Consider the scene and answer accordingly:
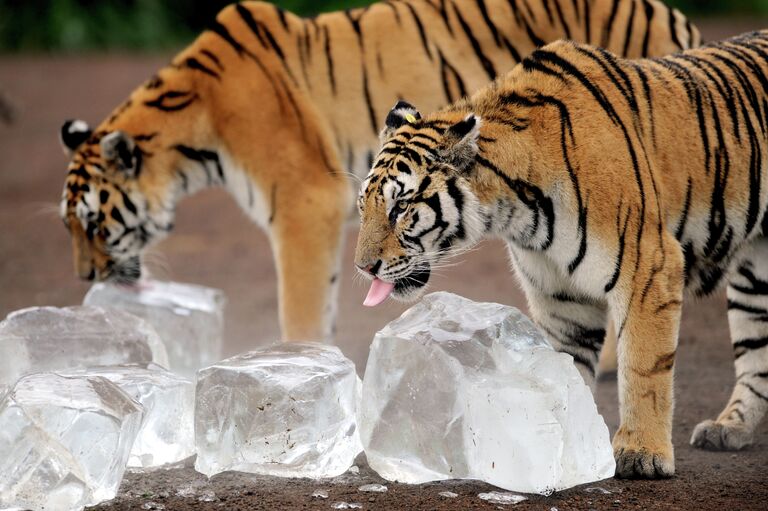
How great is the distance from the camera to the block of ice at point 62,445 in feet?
10.8

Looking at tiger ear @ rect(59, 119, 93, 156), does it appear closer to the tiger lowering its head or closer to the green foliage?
the tiger lowering its head

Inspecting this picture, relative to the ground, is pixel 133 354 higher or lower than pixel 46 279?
higher

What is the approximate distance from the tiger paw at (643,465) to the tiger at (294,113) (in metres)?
2.00

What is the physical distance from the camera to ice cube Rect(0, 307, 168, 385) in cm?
416

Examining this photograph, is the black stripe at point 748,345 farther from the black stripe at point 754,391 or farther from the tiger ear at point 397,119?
the tiger ear at point 397,119

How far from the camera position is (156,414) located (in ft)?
12.4

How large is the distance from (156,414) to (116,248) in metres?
1.98

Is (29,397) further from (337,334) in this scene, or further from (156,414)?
(337,334)

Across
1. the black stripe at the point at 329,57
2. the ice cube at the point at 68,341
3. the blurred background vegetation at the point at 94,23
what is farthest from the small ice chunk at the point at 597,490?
A: the blurred background vegetation at the point at 94,23

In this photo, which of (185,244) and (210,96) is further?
(185,244)

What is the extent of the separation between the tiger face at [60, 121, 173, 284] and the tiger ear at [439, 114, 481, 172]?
2.21 m

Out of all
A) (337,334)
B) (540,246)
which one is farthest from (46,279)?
(540,246)

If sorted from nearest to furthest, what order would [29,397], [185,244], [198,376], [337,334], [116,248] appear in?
1. [29,397]
2. [198,376]
3. [116,248]
4. [337,334]
5. [185,244]

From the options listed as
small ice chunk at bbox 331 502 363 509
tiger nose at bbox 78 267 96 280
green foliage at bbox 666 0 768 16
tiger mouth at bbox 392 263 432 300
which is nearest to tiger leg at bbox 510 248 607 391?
tiger mouth at bbox 392 263 432 300
